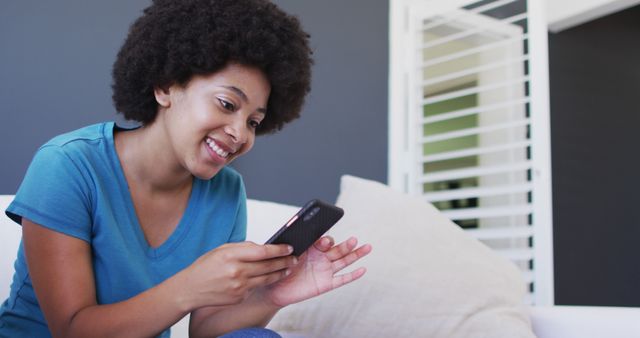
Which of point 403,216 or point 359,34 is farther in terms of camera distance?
point 359,34

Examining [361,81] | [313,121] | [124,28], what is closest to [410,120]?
[361,81]

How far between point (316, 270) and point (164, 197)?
0.33 metres

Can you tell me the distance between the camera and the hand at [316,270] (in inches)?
45.8

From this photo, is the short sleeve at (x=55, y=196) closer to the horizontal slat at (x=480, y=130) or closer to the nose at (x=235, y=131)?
the nose at (x=235, y=131)

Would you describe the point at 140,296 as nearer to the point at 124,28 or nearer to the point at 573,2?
the point at 124,28

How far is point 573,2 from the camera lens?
156 inches

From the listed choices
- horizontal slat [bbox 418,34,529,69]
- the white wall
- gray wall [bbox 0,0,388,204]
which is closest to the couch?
gray wall [bbox 0,0,388,204]

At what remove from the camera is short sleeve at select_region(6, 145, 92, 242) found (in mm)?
1011

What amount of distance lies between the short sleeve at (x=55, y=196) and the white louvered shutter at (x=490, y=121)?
2101 millimetres

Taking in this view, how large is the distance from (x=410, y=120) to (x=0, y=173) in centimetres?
184

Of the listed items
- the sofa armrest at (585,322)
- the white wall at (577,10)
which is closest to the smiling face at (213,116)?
the sofa armrest at (585,322)

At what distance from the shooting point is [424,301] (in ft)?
4.99

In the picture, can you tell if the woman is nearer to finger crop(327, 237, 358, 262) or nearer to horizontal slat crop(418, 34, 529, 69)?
finger crop(327, 237, 358, 262)

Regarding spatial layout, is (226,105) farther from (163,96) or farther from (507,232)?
(507,232)
